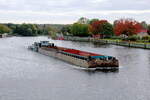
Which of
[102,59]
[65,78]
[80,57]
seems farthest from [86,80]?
[80,57]

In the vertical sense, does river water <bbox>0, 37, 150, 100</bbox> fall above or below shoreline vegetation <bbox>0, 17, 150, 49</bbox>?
below

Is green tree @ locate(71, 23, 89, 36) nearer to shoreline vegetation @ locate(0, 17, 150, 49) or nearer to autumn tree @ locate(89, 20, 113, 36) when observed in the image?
shoreline vegetation @ locate(0, 17, 150, 49)

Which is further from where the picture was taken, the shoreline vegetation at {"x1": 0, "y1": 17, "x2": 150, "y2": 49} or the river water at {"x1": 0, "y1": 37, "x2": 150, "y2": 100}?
the shoreline vegetation at {"x1": 0, "y1": 17, "x2": 150, "y2": 49}

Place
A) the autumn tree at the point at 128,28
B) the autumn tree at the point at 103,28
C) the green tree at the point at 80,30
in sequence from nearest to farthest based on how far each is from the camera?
1. the autumn tree at the point at 128,28
2. the autumn tree at the point at 103,28
3. the green tree at the point at 80,30

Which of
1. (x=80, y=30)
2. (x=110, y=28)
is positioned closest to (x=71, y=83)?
(x=110, y=28)

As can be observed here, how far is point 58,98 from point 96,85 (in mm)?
7105

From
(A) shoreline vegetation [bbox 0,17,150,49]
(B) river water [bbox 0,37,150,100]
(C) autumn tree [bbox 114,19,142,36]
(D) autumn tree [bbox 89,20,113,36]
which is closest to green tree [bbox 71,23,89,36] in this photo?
(A) shoreline vegetation [bbox 0,17,150,49]

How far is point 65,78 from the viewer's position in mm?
43094

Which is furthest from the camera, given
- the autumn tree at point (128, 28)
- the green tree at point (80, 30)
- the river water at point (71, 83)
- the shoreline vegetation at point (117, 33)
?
the green tree at point (80, 30)

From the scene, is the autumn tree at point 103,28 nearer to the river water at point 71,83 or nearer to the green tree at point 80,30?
the green tree at point 80,30

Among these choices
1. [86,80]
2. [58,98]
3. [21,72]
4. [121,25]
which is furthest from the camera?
[121,25]

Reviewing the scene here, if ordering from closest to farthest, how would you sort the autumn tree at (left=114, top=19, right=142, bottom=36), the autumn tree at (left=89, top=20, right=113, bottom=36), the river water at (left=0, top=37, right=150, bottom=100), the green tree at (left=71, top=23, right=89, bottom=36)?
the river water at (left=0, top=37, right=150, bottom=100) < the autumn tree at (left=114, top=19, right=142, bottom=36) < the autumn tree at (left=89, top=20, right=113, bottom=36) < the green tree at (left=71, top=23, right=89, bottom=36)

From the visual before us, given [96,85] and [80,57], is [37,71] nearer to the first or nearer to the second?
[80,57]

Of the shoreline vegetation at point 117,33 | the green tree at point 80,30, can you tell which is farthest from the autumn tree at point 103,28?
the green tree at point 80,30
